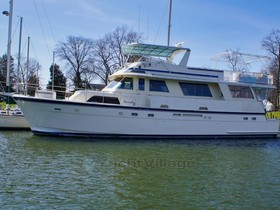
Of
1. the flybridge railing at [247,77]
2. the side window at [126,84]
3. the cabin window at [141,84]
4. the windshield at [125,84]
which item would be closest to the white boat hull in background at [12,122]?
the windshield at [125,84]

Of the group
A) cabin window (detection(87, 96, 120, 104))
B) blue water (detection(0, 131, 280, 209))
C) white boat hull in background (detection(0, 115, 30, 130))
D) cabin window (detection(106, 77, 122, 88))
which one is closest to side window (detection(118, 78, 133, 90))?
cabin window (detection(106, 77, 122, 88))

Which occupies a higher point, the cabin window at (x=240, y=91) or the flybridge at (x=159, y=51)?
the flybridge at (x=159, y=51)

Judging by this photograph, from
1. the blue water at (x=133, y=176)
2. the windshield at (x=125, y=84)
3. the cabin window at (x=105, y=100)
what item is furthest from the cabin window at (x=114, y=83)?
the blue water at (x=133, y=176)

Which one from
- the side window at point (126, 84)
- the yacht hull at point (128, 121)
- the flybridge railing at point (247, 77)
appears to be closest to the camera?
the yacht hull at point (128, 121)

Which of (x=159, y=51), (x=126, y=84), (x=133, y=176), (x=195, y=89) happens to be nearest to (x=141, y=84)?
(x=126, y=84)

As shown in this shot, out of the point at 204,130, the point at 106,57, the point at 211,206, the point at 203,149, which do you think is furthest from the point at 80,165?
the point at 106,57

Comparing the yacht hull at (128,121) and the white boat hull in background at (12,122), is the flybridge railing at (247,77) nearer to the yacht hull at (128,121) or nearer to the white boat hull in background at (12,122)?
the yacht hull at (128,121)

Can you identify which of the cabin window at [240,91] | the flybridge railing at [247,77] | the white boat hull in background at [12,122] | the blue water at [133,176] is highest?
the flybridge railing at [247,77]

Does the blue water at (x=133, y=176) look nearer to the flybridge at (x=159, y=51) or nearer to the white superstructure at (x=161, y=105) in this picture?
the white superstructure at (x=161, y=105)

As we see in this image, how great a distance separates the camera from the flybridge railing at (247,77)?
62.2ft

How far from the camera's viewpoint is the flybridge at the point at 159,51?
59.0 feet

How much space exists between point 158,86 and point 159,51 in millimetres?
2420

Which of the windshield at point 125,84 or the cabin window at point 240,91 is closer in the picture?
the windshield at point 125,84

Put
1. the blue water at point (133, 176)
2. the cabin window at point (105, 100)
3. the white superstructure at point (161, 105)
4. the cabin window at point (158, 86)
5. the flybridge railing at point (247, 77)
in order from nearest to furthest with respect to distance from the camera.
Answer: the blue water at point (133, 176)
the white superstructure at point (161, 105)
the cabin window at point (105, 100)
the cabin window at point (158, 86)
the flybridge railing at point (247, 77)
